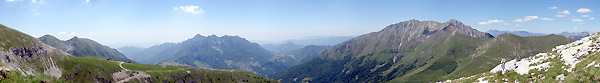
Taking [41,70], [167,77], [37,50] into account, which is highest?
[37,50]

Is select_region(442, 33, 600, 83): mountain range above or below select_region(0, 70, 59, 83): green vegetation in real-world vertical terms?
below

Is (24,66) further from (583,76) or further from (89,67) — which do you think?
A: (583,76)

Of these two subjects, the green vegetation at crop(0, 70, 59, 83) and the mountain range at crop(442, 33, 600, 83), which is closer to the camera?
the green vegetation at crop(0, 70, 59, 83)

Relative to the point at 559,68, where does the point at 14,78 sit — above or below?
above

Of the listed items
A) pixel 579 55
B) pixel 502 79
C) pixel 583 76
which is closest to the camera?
pixel 583 76

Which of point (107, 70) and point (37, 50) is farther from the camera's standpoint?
point (107, 70)

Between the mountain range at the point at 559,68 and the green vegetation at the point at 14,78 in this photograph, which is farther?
the mountain range at the point at 559,68

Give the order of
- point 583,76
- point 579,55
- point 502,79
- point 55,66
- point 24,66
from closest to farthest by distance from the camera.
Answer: point 583,76 < point 579,55 < point 502,79 < point 24,66 < point 55,66

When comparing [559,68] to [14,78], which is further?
[559,68]

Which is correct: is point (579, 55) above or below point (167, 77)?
above

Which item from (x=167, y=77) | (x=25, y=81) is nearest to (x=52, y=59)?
(x=167, y=77)

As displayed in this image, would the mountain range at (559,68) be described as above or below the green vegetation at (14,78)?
below

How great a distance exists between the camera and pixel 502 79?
32.0m

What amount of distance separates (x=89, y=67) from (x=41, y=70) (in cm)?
2467
